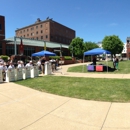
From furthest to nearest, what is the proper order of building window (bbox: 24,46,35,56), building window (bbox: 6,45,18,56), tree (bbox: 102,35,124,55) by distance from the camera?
tree (bbox: 102,35,124,55) → building window (bbox: 24,46,35,56) → building window (bbox: 6,45,18,56)

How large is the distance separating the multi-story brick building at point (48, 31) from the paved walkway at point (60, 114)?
69675 millimetres

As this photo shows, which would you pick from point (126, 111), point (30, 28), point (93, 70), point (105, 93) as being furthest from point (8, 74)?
point (30, 28)

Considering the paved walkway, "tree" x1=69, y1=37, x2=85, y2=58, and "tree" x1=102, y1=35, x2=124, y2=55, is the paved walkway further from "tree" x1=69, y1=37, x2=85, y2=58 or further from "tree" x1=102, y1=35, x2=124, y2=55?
"tree" x1=102, y1=35, x2=124, y2=55

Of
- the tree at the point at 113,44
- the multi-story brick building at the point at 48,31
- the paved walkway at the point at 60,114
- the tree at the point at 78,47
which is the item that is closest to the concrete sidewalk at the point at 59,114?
the paved walkway at the point at 60,114

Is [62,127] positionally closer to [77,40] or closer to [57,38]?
[77,40]

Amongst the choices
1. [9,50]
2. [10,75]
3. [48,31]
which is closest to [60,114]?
[10,75]

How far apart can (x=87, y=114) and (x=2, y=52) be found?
3224 cm

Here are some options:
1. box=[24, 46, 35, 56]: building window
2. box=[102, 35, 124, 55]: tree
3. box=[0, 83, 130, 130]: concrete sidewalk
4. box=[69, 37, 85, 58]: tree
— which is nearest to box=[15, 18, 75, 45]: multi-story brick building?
box=[69, 37, 85, 58]: tree

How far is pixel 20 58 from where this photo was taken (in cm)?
2030

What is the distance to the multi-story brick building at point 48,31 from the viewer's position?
75.4m

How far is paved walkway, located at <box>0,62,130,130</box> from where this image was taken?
4.07 meters

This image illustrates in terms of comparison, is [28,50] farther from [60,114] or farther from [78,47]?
[60,114]

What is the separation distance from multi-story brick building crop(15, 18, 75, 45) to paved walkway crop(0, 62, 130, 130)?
69.7 m

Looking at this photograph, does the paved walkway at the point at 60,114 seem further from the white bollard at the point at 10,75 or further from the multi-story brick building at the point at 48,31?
the multi-story brick building at the point at 48,31
